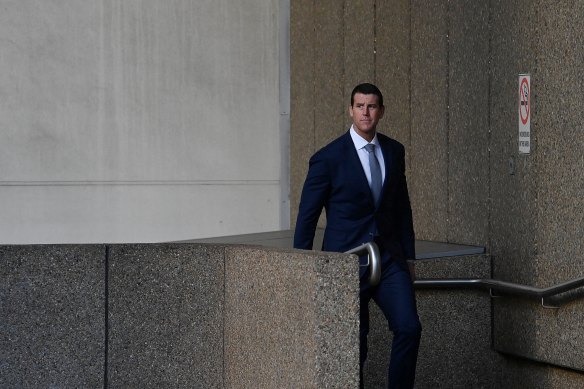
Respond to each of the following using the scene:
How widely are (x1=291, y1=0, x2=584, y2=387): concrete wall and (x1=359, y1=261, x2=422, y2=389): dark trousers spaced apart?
1.52 m

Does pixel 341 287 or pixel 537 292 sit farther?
pixel 537 292

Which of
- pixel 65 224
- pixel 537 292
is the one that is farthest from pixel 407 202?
pixel 65 224

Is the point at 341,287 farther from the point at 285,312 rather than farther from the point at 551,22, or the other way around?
the point at 551,22

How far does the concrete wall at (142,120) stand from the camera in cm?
1083

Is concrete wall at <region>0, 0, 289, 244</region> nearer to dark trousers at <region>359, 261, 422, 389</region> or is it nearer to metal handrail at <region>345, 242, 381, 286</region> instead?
dark trousers at <region>359, 261, 422, 389</region>

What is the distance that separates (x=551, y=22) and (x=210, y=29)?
186 inches

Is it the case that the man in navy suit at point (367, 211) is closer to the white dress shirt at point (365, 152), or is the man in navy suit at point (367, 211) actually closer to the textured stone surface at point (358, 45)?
the white dress shirt at point (365, 152)

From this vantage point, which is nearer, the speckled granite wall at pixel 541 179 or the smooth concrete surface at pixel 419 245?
the speckled granite wall at pixel 541 179

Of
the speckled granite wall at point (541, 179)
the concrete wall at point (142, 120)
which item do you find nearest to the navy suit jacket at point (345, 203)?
the speckled granite wall at point (541, 179)

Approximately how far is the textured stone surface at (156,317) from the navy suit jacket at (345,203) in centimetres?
62

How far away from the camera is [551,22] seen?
769 cm

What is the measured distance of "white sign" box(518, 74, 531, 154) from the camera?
7.96 metres

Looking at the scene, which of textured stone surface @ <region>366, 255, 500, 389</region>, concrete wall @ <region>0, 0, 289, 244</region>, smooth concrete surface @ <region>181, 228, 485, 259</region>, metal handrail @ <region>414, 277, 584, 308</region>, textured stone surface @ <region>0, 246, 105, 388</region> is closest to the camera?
textured stone surface @ <region>0, 246, 105, 388</region>

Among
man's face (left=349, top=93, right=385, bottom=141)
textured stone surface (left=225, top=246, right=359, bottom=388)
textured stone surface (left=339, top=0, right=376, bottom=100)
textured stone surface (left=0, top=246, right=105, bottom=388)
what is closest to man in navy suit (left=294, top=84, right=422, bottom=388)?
man's face (left=349, top=93, right=385, bottom=141)
